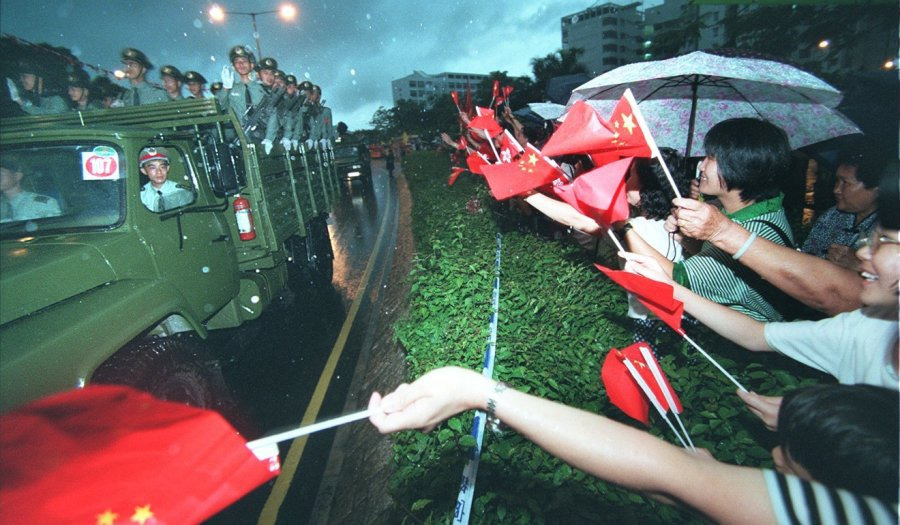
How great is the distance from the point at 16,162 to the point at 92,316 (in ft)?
4.96

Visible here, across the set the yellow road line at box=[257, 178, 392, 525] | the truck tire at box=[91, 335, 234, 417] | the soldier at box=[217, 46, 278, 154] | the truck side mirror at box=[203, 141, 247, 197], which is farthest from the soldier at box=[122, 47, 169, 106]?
the truck tire at box=[91, 335, 234, 417]

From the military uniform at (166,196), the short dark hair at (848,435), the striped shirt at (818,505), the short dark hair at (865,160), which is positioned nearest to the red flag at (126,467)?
the striped shirt at (818,505)

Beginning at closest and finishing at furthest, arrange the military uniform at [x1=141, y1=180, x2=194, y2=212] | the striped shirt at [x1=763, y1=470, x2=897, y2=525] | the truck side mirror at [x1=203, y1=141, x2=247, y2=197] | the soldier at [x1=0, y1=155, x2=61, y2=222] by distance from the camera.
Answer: the striped shirt at [x1=763, y1=470, x2=897, y2=525] < the soldier at [x1=0, y1=155, x2=61, y2=222] < the military uniform at [x1=141, y1=180, x2=194, y2=212] < the truck side mirror at [x1=203, y1=141, x2=247, y2=197]

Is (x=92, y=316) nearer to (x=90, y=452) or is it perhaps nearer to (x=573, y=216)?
(x=90, y=452)

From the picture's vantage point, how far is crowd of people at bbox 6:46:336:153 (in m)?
5.55

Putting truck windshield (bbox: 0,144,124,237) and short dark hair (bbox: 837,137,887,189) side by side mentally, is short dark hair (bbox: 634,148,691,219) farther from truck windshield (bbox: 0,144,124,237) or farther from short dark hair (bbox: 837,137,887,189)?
truck windshield (bbox: 0,144,124,237)

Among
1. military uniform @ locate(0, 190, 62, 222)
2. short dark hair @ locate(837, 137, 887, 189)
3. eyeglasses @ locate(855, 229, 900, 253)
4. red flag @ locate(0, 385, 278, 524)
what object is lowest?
red flag @ locate(0, 385, 278, 524)

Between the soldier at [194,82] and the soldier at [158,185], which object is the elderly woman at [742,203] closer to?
the soldier at [158,185]

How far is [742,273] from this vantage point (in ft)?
7.52

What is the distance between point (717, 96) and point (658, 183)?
1605 mm

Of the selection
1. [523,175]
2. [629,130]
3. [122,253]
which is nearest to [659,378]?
[629,130]

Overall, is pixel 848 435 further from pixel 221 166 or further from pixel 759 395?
pixel 221 166

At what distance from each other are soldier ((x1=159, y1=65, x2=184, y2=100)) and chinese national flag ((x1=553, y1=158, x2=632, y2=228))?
7.59 metres

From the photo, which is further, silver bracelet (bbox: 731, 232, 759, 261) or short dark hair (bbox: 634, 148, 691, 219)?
short dark hair (bbox: 634, 148, 691, 219)
